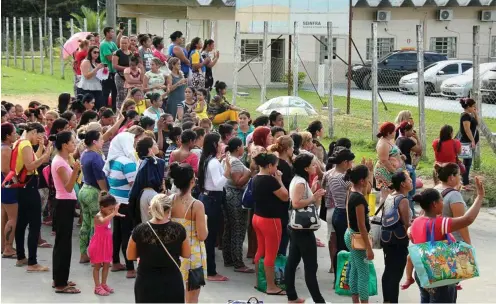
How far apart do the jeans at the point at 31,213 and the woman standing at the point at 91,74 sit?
6934 mm

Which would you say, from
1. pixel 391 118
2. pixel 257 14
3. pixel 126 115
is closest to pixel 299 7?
pixel 257 14

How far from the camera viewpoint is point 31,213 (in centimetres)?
1127

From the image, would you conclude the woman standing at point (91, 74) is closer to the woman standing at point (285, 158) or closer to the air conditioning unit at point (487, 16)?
the woman standing at point (285, 158)

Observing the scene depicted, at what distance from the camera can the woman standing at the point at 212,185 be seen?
36.2 feet

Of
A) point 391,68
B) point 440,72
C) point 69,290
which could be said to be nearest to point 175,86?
point 69,290

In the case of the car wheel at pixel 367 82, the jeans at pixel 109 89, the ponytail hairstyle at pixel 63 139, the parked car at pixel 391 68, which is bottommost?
the ponytail hairstyle at pixel 63 139

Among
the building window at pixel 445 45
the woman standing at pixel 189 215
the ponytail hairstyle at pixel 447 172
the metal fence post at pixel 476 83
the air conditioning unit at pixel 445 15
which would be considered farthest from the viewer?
the building window at pixel 445 45

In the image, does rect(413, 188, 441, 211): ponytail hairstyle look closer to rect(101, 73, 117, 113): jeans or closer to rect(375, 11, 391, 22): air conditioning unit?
rect(101, 73, 117, 113): jeans

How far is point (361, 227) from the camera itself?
31.7 ft

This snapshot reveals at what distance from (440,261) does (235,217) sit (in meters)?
3.65

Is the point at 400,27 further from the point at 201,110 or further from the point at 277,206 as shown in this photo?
the point at 277,206

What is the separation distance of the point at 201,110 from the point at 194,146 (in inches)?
175

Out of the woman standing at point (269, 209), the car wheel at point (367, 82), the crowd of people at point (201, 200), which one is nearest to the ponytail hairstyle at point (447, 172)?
the crowd of people at point (201, 200)

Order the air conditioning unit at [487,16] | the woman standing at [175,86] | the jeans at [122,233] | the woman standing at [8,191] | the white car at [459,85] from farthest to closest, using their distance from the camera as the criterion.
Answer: the air conditioning unit at [487,16], the white car at [459,85], the woman standing at [175,86], the jeans at [122,233], the woman standing at [8,191]
